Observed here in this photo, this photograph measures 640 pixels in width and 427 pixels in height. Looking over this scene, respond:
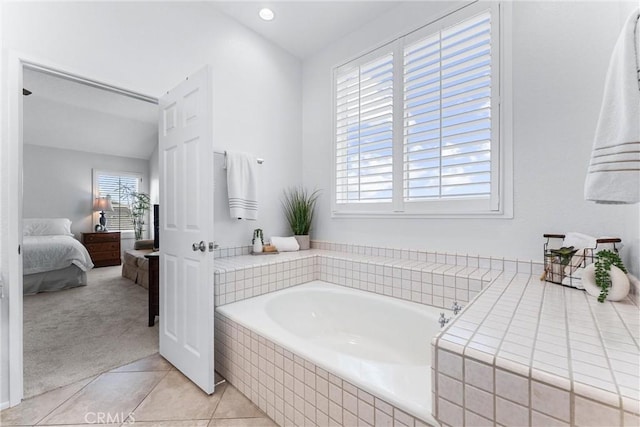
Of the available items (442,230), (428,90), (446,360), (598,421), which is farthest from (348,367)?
(428,90)

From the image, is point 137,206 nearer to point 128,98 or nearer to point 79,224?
point 79,224

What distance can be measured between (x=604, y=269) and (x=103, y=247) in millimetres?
6737

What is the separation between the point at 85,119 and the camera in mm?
4148

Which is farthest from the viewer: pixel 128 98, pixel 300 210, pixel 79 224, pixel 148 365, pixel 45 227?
pixel 79 224

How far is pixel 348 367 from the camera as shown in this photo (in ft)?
3.65

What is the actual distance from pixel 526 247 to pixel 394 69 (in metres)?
1.73

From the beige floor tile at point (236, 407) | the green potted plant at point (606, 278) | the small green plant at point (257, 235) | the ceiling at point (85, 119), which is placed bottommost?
the beige floor tile at point (236, 407)

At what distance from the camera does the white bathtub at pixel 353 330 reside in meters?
1.06

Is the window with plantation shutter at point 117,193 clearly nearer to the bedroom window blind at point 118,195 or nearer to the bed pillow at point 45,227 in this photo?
Answer: the bedroom window blind at point 118,195

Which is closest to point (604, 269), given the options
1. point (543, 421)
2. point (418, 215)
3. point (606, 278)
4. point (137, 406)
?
point (606, 278)

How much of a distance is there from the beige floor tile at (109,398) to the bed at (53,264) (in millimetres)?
2843

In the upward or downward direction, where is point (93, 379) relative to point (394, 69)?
downward

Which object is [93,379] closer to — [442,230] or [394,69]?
[442,230]

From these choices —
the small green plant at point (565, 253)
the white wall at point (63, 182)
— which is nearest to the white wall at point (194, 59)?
the small green plant at point (565, 253)
